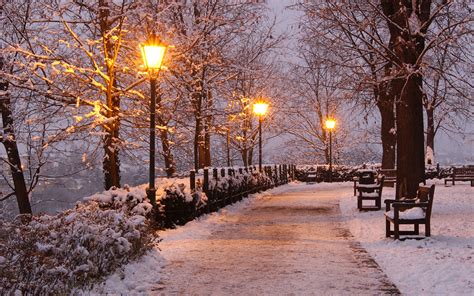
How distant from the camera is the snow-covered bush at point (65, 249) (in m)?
6.05

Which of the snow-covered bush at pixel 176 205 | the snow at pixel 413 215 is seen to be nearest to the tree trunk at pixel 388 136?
the snow-covered bush at pixel 176 205

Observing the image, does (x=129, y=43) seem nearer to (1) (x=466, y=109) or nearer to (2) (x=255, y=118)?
(1) (x=466, y=109)

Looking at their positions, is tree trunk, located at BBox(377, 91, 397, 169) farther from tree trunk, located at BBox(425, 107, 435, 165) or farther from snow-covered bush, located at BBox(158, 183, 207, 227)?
snow-covered bush, located at BBox(158, 183, 207, 227)

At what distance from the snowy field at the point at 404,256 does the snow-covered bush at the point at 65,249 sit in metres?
0.29

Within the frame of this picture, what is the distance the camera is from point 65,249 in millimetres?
7211

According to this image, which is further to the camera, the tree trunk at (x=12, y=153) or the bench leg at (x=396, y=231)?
the tree trunk at (x=12, y=153)

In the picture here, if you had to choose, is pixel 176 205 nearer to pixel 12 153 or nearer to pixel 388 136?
pixel 12 153

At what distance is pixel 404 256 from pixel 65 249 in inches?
221

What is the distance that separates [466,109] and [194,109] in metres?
12.0

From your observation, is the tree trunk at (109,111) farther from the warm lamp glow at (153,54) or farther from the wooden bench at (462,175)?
the wooden bench at (462,175)

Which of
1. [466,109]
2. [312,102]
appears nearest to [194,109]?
[466,109]

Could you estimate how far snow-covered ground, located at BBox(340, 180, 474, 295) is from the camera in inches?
301

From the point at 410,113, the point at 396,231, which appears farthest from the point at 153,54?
the point at 410,113

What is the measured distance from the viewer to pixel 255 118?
155 ft
